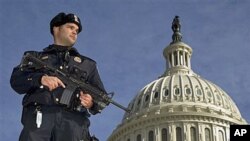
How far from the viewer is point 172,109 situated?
3118 inches

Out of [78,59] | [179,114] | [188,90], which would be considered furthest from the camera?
[188,90]

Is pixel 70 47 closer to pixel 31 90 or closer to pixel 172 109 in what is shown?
pixel 31 90

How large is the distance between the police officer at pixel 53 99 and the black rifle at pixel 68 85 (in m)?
0.05

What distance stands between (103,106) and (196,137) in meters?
74.5

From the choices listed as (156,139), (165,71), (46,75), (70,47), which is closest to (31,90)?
(46,75)

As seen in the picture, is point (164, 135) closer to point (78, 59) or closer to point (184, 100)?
point (184, 100)

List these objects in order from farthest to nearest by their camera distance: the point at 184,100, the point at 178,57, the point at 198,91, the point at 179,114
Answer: the point at 178,57
the point at 198,91
the point at 184,100
the point at 179,114

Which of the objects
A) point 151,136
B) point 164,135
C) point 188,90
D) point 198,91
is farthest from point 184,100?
point 151,136

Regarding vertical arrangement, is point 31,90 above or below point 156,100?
below

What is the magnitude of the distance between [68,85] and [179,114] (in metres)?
73.5

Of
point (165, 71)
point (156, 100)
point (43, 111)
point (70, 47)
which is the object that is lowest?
point (43, 111)

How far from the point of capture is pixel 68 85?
6.33m

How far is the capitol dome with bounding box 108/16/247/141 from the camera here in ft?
260

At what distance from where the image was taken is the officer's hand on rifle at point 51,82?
6.27m
